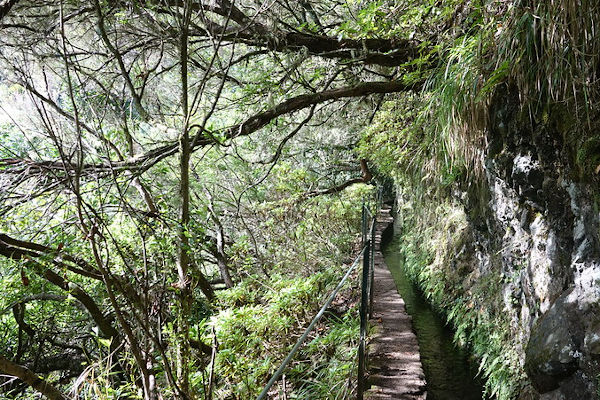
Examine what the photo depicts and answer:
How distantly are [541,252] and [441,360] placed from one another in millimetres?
2144

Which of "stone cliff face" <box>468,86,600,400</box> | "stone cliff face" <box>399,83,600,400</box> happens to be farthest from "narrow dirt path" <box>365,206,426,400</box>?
"stone cliff face" <box>468,86,600,400</box>

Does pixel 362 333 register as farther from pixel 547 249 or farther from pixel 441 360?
pixel 441 360

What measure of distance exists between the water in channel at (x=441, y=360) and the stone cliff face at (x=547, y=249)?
3.28ft

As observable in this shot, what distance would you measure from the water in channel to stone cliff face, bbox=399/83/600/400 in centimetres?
60

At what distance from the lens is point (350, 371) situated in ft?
10.6

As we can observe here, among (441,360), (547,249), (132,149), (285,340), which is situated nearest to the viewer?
(547,249)

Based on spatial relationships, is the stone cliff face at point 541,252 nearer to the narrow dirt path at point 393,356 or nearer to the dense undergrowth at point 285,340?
the narrow dirt path at point 393,356

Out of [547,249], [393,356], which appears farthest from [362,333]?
[547,249]

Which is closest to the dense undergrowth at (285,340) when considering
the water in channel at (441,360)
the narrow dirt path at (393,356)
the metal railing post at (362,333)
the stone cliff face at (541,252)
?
the narrow dirt path at (393,356)

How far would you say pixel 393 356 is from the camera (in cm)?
391

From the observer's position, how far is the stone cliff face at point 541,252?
2.33 m

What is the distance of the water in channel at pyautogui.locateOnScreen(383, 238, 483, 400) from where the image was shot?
3912mm

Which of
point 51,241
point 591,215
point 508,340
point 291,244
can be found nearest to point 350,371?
point 508,340

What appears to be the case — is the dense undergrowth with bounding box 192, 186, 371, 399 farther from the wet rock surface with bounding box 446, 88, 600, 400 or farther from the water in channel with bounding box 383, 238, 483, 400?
the wet rock surface with bounding box 446, 88, 600, 400
